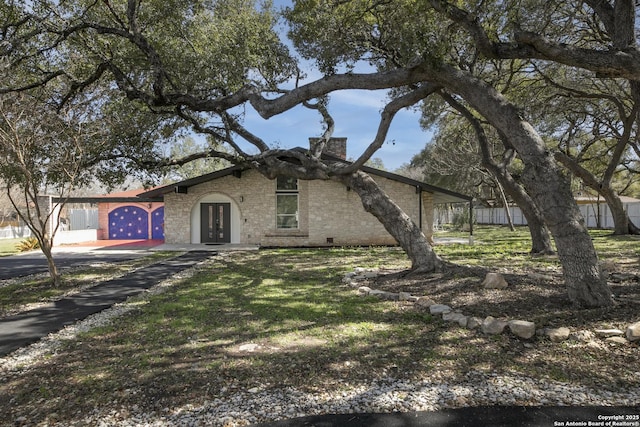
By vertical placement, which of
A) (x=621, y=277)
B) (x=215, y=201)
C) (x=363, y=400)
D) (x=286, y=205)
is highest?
(x=215, y=201)

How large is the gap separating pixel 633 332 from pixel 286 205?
48.4 feet

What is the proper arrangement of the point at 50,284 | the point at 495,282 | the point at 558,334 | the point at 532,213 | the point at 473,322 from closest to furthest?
1. the point at 558,334
2. the point at 473,322
3. the point at 495,282
4. the point at 50,284
5. the point at 532,213

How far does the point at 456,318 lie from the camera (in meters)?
4.86

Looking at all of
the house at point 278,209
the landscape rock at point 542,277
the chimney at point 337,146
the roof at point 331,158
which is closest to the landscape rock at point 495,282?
the landscape rock at point 542,277

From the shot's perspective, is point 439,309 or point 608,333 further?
point 439,309

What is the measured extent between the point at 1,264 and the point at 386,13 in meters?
13.8

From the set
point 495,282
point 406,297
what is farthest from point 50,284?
point 495,282

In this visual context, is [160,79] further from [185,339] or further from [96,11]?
[185,339]

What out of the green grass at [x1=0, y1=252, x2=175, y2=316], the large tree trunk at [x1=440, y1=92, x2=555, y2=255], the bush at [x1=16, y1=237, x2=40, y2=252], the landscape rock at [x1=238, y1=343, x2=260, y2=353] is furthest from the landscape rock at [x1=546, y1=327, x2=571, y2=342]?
the bush at [x1=16, y1=237, x2=40, y2=252]

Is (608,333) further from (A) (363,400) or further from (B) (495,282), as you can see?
(A) (363,400)

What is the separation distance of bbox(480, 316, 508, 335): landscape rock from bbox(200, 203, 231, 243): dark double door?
14.9 meters

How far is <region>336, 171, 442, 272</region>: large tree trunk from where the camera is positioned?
783 cm

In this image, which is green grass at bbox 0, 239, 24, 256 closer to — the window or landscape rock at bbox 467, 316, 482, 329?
the window

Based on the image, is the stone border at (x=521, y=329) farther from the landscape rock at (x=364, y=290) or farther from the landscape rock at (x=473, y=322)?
the landscape rock at (x=364, y=290)
